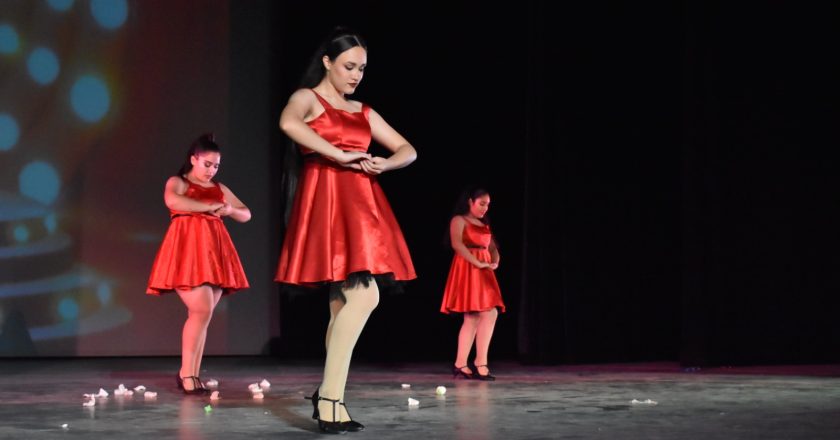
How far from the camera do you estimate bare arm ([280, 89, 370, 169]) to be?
3.21 meters

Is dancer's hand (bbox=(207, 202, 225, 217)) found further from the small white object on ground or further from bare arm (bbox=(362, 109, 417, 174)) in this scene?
the small white object on ground

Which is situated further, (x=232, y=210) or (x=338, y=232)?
(x=232, y=210)

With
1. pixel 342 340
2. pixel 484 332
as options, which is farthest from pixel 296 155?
pixel 484 332

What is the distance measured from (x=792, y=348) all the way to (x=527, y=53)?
278cm

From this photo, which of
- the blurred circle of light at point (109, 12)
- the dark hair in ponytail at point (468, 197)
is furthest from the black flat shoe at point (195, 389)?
the blurred circle of light at point (109, 12)

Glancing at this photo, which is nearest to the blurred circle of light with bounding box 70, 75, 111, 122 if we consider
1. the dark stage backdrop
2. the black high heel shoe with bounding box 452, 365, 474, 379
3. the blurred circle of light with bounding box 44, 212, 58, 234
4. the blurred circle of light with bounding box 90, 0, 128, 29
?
the dark stage backdrop

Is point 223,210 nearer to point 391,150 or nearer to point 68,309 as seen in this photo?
point 391,150

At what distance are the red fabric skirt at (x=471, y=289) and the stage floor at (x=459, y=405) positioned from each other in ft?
1.46

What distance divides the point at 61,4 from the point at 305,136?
5115 millimetres

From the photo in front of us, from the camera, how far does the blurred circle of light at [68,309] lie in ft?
24.6

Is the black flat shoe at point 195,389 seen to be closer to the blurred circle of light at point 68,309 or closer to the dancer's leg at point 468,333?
the dancer's leg at point 468,333

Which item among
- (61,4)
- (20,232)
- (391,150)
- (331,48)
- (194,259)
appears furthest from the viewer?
(61,4)

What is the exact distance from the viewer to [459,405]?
4164 millimetres

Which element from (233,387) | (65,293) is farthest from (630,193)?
(65,293)
